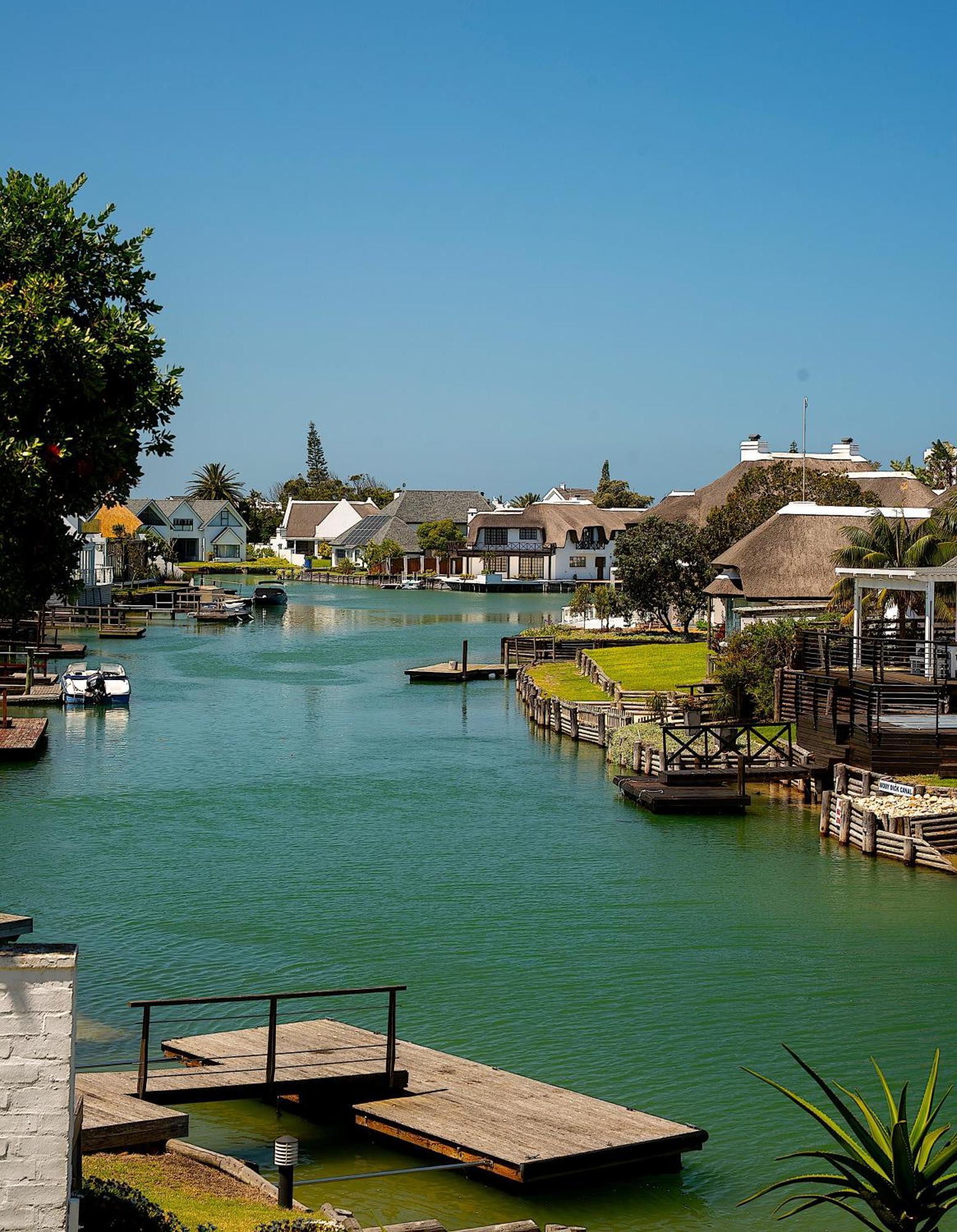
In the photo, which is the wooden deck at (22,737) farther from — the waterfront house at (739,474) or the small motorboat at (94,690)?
the waterfront house at (739,474)

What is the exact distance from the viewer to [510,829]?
3656cm

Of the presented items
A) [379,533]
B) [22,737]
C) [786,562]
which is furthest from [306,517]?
[22,737]

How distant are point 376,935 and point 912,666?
20.2 meters

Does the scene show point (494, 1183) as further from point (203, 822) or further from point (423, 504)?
point (423, 504)

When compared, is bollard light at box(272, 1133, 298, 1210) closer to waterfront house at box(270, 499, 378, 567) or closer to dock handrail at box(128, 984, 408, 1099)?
dock handrail at box(128, 984, 408, 1099)

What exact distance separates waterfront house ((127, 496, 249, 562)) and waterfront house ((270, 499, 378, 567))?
16366mm

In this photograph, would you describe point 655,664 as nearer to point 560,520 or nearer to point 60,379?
point 60,379

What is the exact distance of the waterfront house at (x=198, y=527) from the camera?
145 m

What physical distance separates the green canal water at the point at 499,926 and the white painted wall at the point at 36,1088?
6227 mm

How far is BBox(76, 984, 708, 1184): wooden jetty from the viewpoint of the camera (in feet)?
49.5

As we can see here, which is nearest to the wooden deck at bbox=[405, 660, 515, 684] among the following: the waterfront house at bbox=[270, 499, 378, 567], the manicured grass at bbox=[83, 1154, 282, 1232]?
the manicured grass at bbox=[83, 1154, 282, 1232]

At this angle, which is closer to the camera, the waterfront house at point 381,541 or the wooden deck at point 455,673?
the wooden deck at point 455,673

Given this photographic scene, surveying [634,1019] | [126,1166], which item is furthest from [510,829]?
[126,1166]

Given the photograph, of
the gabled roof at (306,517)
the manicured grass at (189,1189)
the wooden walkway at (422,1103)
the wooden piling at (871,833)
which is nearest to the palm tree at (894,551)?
the wooden piling at (871,833)
